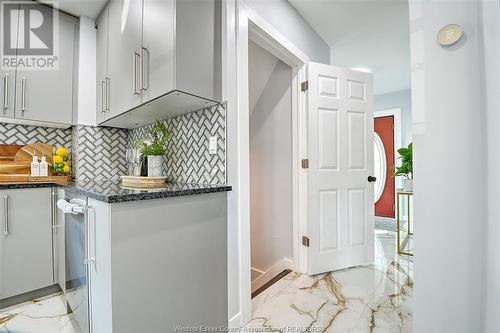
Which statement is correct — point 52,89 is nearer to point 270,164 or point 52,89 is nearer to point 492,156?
point 270,164

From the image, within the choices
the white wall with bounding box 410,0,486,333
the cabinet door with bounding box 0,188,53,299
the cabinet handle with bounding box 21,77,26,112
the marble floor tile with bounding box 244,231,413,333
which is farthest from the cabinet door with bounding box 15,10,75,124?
the white wall with bounding box 410,0,486,333

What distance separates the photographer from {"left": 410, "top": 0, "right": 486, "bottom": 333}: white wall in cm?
103

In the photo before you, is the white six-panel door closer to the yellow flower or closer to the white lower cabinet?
the white lower cabinet

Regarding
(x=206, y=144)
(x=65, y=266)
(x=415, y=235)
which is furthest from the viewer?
(x=65, y=266)

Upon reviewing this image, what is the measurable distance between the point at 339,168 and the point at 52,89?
2.70 m

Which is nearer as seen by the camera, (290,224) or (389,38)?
(290,224)

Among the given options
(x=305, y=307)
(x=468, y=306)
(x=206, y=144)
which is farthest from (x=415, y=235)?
(x=206, y=144)

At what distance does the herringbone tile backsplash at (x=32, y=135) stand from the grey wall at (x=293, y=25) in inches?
84.1

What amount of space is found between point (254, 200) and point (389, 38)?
8.07 feet

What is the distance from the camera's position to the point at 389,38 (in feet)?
9.29

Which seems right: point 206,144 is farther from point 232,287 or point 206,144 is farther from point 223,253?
point 232,287

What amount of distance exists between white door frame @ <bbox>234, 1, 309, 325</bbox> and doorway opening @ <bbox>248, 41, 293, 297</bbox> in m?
0.08

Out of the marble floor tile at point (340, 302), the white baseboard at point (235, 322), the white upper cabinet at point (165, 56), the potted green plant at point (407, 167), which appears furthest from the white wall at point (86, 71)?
the potted green plant at point (407, 167)

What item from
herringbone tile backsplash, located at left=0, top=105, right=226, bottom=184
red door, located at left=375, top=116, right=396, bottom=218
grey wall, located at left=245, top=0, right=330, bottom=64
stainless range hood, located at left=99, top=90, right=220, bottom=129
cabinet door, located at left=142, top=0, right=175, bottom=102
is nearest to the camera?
cabinet door, located at left=142, top=0, right=175, bottom=102
